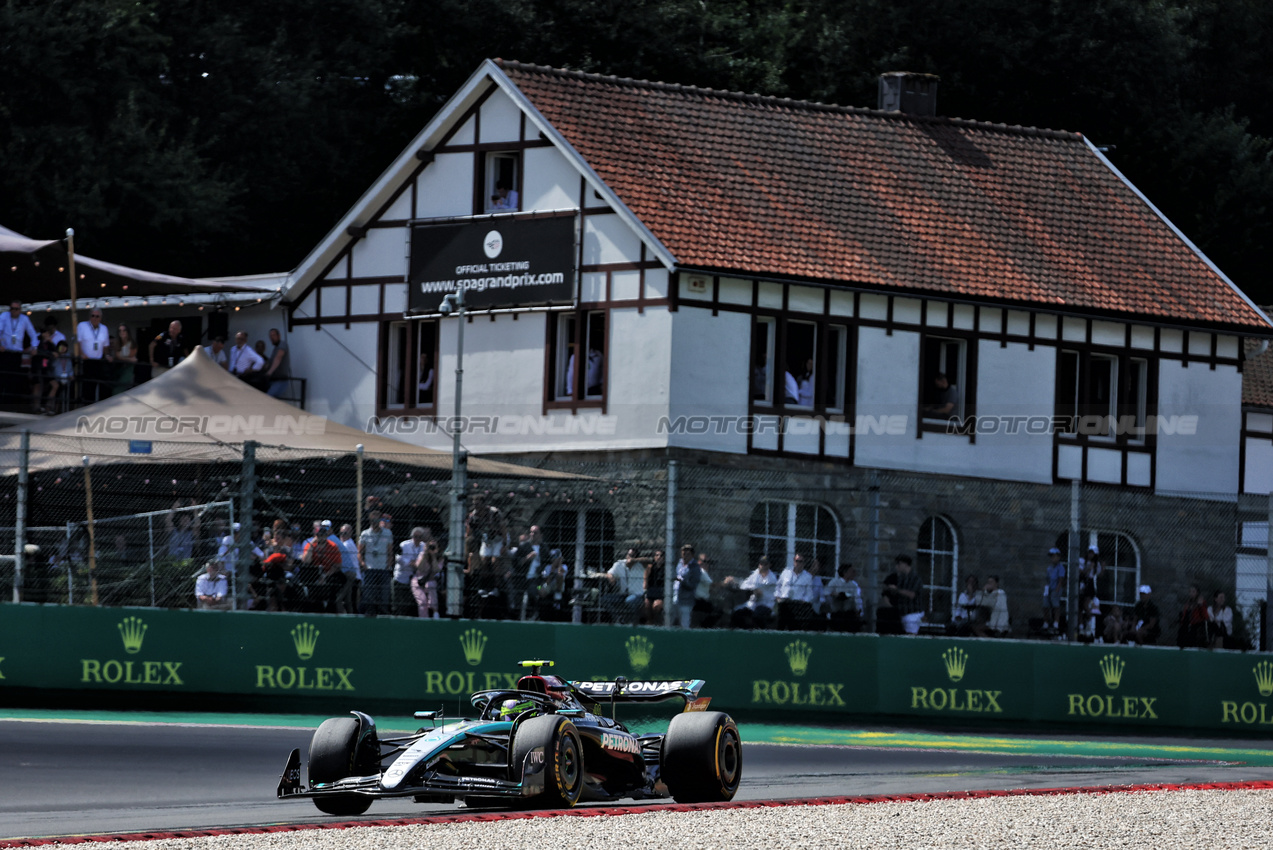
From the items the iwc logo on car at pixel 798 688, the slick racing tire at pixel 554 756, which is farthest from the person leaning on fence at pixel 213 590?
the slick racing tire at pixel 554 756

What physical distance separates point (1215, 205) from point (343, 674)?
3494 cm

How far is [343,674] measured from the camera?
21312 mm

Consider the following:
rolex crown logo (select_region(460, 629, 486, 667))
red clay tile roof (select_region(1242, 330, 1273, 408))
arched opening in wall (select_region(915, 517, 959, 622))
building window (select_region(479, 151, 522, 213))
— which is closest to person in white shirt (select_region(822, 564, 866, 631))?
rolex crown logo (select_region(460, 629, 486, 667))

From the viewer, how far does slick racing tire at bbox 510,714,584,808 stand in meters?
12.7

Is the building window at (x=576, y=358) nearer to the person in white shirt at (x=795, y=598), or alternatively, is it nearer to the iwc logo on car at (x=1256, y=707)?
the person in white shirt at (x=795, y=598)

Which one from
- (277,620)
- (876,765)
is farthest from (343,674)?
(876,765)

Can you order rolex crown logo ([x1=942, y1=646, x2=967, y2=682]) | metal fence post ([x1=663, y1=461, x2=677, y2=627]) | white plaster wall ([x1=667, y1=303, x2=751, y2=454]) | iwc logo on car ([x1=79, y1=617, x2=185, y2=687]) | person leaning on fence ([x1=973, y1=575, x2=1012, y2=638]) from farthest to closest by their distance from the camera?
white plaster wall ([x1=667, y1=303, x2=751, y2=454]) → person leaning on fence ([x1=973, y1=575, x2=1012, y2=638]) → rolex crown logo ([x1=942, y1=646, x2=967, y2=682]) → metal fence post ([x1=663, y1=461, x2=677, y2=627]) → iwc logo on car ([x1=79, y1=617, x2=185, y2=687])

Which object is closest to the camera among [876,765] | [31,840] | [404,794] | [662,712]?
[31,840]

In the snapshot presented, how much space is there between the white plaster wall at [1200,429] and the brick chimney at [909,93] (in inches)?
267

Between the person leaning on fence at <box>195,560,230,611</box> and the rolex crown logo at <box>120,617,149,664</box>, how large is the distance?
615 millimetres

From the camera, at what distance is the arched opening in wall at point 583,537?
22.0m

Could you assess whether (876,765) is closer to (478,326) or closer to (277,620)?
(277,620)

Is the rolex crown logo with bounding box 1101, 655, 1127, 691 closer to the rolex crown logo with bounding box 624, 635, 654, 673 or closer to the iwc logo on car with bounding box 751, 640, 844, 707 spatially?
the iwc logo on car with bounding box 751, 640, 844, 707
